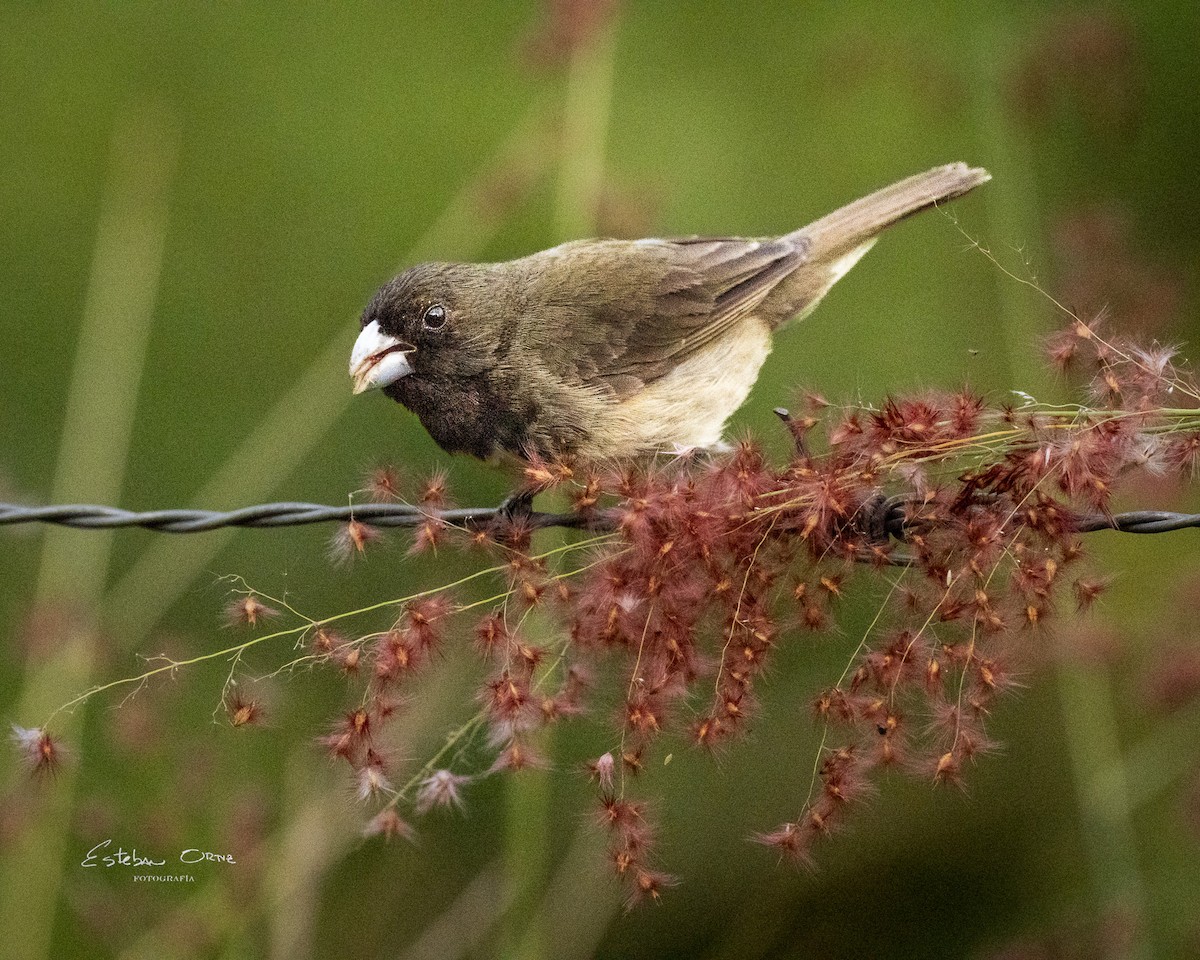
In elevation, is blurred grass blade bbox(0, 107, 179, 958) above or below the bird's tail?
below

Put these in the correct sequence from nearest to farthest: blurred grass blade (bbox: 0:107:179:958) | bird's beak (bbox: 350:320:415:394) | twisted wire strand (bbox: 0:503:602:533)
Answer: twisted wire strand (bbox: 0:503:602:533) < bird's beak (bbox: 350:320:415:394) < blurred grass blade (bbox: 0:107:179:958)

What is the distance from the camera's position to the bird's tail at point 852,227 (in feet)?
10.1

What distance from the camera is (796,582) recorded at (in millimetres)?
1774

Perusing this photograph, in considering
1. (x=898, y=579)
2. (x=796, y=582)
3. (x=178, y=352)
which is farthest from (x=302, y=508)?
(x=178, y=352)

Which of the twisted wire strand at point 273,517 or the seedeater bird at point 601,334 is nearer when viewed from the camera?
the twisted wire strand at point 273,517

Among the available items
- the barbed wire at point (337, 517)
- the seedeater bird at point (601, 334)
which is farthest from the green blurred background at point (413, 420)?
the barbed wire at point (337, 517)

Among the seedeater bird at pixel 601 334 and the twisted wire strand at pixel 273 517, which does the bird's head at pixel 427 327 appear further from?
the twisted wire strand at pixel 273 517

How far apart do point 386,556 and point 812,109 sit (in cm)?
183

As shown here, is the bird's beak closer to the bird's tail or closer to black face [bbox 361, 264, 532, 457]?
black face [bbox 361, 264, 532, 457]

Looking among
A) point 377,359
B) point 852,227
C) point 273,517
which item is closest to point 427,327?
point 377,359

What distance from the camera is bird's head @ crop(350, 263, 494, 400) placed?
2719 mm

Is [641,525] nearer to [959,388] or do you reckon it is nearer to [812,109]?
[959,388]
